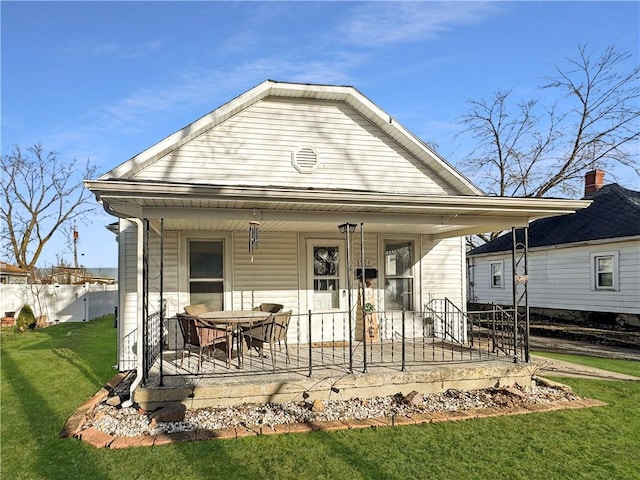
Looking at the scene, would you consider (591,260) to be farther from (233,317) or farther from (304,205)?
(233,317)

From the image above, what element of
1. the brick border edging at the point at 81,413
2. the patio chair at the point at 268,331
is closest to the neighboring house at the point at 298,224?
the brick border edging at the point at 81,413

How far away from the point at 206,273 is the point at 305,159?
3124mm

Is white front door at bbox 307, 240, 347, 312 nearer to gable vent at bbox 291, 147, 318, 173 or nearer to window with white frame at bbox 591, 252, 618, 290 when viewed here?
gable vent at bbox 291, 147, 318, 173

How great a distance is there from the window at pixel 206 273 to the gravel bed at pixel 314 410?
2.99m

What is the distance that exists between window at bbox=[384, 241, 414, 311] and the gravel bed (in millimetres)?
3478

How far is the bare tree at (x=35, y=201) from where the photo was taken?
29016 mm

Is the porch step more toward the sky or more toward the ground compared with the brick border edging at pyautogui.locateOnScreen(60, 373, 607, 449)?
more toward the sky

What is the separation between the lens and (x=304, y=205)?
6.16 meters

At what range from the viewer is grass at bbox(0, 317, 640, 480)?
4133 mm

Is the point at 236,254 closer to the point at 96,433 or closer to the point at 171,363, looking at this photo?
the point at 171,363

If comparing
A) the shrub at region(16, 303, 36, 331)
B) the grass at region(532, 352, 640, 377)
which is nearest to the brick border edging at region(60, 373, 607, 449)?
the grass at region(532, 352, 640, 377)

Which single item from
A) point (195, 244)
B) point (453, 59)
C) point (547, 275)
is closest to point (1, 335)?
point (195, 244)

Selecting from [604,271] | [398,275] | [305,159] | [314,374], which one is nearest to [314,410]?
[314,374]

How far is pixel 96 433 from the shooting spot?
5047 millimetres
